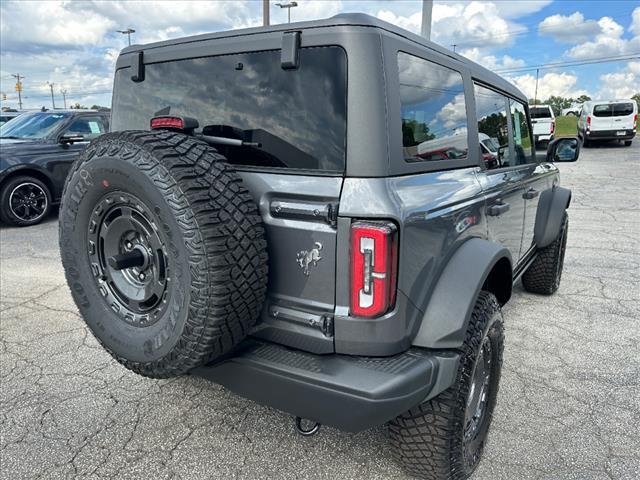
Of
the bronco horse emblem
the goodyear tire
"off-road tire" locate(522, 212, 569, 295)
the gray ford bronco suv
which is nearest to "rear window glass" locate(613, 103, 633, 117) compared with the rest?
"off-road tire" locate(522, 212, 569, 295)

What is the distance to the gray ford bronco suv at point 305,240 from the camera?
5.51 ft

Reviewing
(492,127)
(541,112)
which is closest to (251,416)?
(492,127)

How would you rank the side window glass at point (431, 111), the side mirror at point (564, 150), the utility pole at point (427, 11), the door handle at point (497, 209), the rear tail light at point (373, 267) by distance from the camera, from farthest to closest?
the utility pole at point (427, 11)
the side mirror at point (564, 150)
the door handle at point (497, 209)
the side window glass at point (431, 111)
the rear tail light at point (373, 267)

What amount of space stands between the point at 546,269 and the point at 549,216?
1.81 feet

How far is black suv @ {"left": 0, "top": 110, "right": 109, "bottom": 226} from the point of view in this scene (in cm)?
696

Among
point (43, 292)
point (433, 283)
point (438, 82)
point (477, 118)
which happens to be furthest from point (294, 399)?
point (43, 292)

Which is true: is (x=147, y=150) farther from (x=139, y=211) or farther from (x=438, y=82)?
(x=438, y=82)

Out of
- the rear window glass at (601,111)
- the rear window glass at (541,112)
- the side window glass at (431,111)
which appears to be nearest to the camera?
the side window glass at (431,111)

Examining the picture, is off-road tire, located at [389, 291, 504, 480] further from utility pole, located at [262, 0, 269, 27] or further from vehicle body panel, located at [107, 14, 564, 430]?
utility pole, located at [262, 0, 269, 27]

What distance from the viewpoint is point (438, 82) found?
2.21m

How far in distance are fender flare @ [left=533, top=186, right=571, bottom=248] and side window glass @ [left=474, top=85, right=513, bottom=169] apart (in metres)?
0.87

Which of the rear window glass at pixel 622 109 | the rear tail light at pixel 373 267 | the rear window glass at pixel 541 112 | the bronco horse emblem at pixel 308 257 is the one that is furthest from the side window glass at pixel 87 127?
the rear window glass at pixel 622 109

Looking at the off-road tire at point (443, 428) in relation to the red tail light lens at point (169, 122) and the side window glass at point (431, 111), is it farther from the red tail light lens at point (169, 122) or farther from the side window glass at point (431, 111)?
the red tail light lens at point (169, 122)

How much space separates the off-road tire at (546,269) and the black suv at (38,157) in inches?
238
